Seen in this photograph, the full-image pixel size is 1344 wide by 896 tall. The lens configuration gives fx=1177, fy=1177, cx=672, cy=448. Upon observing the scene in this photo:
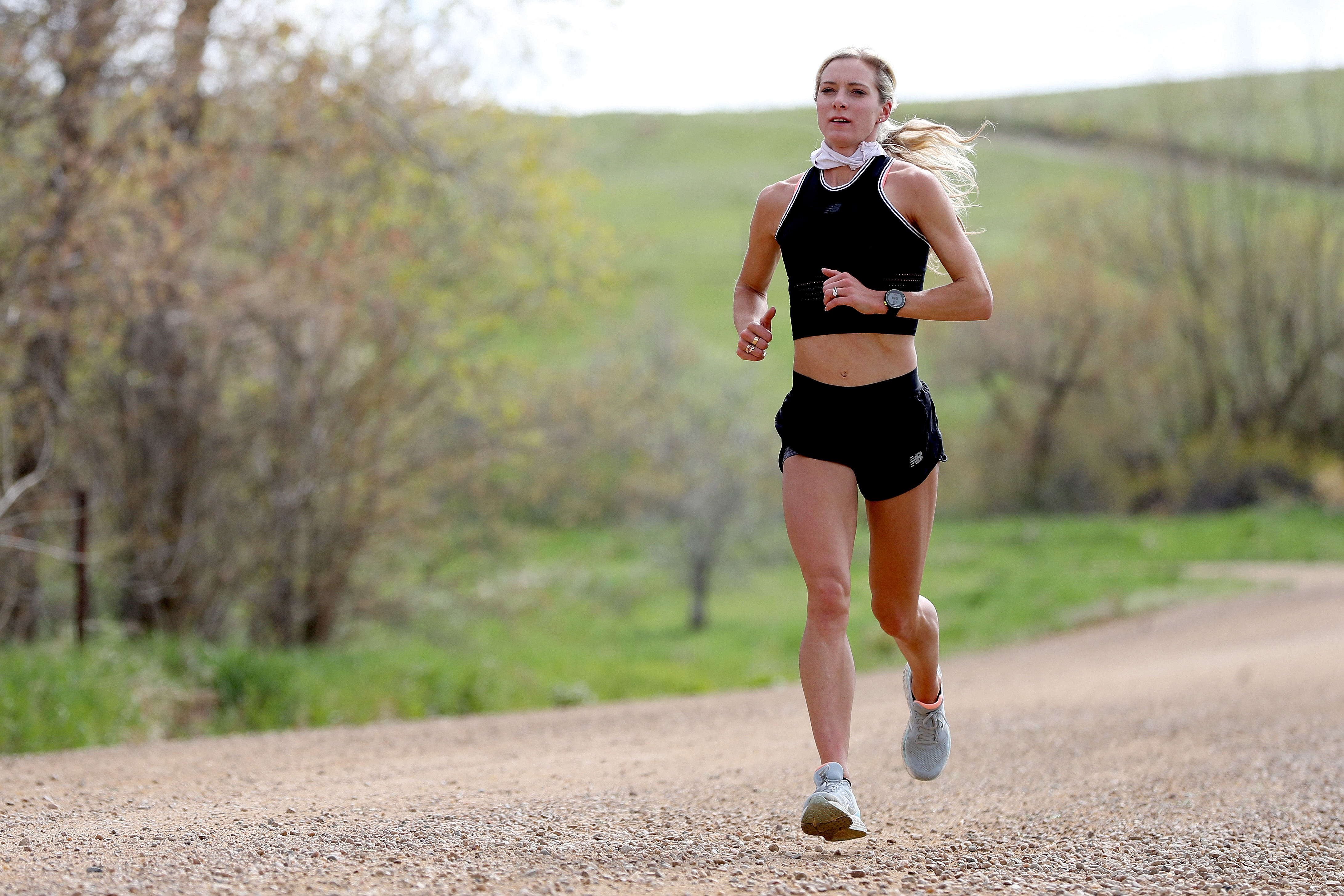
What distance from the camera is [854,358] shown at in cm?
386

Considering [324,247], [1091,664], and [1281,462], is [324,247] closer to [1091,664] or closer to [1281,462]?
[1091,664]

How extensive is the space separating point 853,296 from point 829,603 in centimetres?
97

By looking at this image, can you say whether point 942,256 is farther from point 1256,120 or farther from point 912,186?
point 1256,120

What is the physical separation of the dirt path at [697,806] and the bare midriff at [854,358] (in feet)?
4.94

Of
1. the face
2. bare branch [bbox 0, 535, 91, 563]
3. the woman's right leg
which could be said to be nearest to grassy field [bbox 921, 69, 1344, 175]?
bare branch [bbox 0, 535, 91, 563]

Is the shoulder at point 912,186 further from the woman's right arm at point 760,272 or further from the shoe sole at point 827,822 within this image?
the shoe sole at point 827,822

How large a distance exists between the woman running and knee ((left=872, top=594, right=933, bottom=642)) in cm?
4

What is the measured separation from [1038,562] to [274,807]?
19.7m

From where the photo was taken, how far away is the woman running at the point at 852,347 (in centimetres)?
377

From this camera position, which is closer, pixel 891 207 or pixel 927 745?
pixel 891 207

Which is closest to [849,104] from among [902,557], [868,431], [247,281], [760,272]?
[760,272]

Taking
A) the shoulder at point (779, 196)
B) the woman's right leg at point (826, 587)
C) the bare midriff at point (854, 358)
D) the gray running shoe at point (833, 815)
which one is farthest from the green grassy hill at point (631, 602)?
the gray running shoe at point (833, 815)

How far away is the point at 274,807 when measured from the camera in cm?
427

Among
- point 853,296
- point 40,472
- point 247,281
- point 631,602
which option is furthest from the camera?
point 631,602
